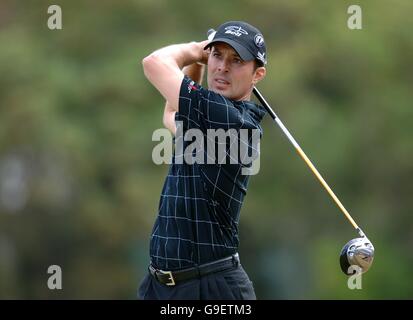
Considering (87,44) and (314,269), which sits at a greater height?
(87,44)

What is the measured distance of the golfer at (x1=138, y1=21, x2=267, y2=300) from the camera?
18.0 feet

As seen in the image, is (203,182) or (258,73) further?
(258,73)

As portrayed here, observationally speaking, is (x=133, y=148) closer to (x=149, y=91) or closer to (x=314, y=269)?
(x=149, y=91)

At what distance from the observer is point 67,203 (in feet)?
58.5

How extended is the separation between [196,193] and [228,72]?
646mm

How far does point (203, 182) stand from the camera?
18.3ft

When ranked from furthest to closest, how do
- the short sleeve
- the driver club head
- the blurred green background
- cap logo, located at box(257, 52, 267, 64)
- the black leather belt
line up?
the blurred green background < the driver club head < cap logo, located at box(257, 52, 267, 64) < the black leather belt < the short sleeve

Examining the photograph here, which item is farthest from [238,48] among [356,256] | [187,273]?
[356,256]

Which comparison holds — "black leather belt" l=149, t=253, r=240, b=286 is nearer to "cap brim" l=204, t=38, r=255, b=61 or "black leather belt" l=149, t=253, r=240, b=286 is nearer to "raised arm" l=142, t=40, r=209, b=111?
"raised arm" l=142, t=40, r=209, b=111

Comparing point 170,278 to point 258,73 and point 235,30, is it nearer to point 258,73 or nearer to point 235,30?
point 258,73

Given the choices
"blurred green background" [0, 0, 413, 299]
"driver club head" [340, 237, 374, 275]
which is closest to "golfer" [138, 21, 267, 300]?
"driver club head" [340, 237, 374, 275]

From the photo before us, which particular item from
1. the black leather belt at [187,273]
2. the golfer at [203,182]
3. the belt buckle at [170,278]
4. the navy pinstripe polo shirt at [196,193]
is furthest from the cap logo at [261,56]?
the belt buckle at [170,278]

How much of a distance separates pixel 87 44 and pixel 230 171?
13624 millimetres
